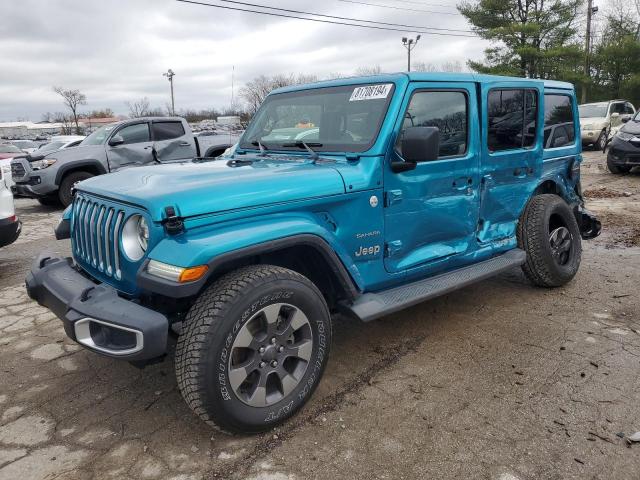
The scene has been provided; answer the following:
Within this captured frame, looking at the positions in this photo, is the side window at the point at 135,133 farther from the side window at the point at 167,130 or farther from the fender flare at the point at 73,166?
the fender flare at the point at 73,166

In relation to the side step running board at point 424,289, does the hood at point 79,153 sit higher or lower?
higher

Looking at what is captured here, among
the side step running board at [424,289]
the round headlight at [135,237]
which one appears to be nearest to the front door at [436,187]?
the side step running board at [424,289]

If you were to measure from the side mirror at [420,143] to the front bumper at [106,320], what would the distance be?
1.69 metres

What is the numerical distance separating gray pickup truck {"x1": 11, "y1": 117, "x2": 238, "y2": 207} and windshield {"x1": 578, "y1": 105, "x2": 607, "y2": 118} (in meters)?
14.8

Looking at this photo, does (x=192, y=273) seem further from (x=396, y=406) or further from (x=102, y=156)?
(x=102, y=156)

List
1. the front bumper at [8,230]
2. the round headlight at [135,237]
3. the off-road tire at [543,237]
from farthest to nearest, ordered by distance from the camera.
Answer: the front bumper at [8,230] < the off-road tire at [543,237] < the round headlight at [135,237]

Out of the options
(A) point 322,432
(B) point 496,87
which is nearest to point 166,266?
(A) point 322,432

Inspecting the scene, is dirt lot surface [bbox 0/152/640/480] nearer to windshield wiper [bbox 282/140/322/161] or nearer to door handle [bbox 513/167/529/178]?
door handle [bbox 513/167/529/178]

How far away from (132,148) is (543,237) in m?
8.30

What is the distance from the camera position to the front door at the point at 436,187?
321cm

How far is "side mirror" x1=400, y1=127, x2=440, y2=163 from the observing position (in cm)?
293

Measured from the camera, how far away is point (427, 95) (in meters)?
3.43

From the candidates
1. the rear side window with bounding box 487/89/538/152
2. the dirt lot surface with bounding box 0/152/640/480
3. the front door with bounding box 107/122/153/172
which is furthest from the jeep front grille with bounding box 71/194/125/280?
the front door with bounding box 107/122/153/172

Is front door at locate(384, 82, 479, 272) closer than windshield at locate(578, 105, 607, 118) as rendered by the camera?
Yes
